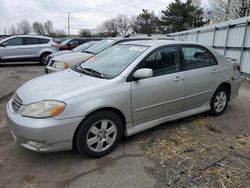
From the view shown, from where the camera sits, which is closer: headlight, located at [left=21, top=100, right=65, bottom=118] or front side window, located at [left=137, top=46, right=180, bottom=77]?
headlight, located at [left=21, top=100, right=65, bottom=118]

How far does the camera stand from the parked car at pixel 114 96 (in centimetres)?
315

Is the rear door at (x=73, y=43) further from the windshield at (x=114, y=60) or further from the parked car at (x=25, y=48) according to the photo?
the windshield at (x=114, y=60)

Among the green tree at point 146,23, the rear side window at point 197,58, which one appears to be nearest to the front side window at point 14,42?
the rear side window at point 197,58

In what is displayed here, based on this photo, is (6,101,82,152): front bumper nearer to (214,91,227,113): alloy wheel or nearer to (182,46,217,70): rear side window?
(182,46,217,70): rear side window

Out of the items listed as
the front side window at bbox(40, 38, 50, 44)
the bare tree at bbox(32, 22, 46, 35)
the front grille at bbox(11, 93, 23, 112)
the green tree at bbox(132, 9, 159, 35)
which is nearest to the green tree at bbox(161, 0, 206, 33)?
the green tree at bbox(132, 9, 159, 35)

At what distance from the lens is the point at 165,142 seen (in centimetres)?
401

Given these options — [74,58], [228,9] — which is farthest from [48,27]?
[74,58]

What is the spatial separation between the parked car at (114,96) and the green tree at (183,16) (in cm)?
4202

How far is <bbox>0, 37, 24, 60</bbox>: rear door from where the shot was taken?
43.9ft

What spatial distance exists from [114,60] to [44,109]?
153 cm

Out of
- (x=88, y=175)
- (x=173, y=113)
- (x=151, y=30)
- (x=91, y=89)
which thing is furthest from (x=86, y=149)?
(x=151, y=30)

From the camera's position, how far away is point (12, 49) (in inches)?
534

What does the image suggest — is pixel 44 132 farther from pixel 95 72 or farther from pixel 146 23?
pixel 146 23

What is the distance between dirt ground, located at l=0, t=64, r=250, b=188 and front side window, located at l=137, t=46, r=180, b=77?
1.07 meters
